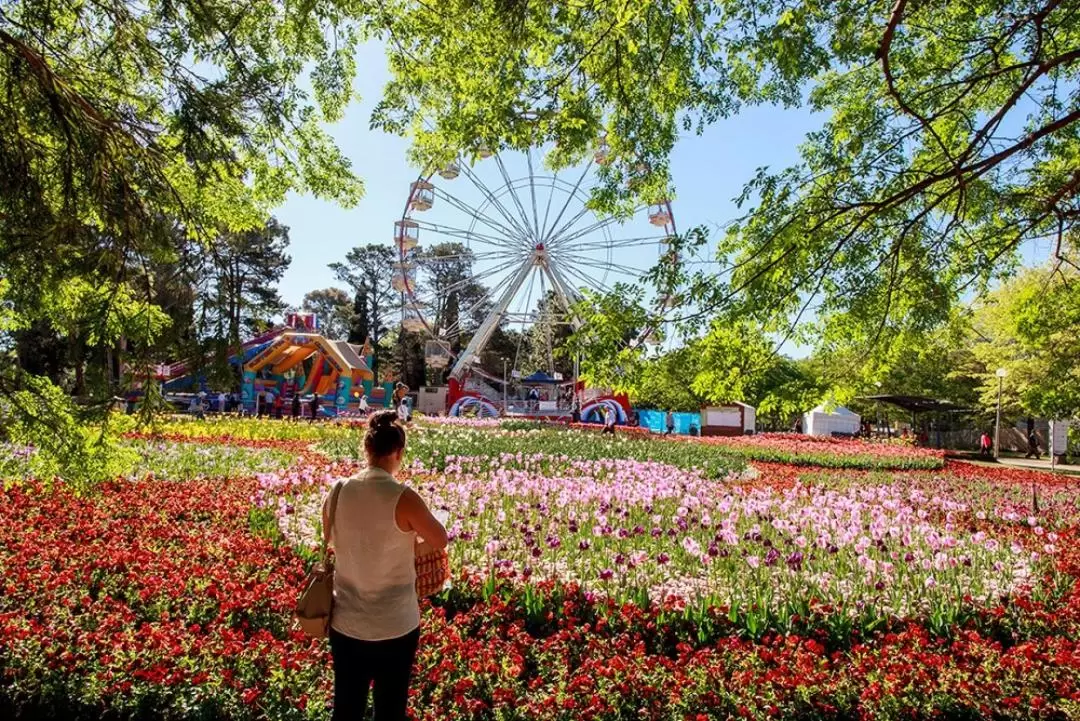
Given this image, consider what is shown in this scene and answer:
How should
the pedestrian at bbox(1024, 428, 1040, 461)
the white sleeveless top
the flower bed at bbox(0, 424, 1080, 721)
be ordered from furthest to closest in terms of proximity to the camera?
the pedestrian at bbox(1024, 428, 1040, 461)
the flower bed at bbox(0, 424, 1080, 721)
the white sleeveless top

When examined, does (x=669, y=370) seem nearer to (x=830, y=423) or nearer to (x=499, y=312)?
(x=499, y=312)

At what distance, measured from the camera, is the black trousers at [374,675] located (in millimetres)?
2727

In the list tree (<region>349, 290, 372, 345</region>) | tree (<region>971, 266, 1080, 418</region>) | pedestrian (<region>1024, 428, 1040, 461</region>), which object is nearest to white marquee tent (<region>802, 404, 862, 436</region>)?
tree (<region>971, 266, 1080, 418</region>)

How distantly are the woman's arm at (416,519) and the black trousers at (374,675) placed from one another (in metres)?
0.38

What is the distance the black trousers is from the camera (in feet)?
8.95

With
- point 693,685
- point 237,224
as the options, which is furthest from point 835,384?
point 237,224

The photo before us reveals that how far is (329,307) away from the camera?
64875 millimetres

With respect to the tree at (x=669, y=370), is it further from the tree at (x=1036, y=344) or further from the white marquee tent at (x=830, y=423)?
the white marquee tent at (x=830, y=423)

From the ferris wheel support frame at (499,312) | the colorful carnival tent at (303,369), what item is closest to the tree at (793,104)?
the ferris wheel support frame at (499,312)

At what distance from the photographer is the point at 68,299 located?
4.96m

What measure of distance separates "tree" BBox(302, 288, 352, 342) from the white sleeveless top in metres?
62.4

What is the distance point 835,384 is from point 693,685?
2.35 m

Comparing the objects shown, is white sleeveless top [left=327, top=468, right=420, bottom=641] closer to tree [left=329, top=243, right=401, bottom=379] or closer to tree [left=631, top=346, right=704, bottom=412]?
tree [left=631, top=346, right=704, bottom=412]

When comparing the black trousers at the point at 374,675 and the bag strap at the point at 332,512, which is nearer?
the black trousers at the point at 374,675
